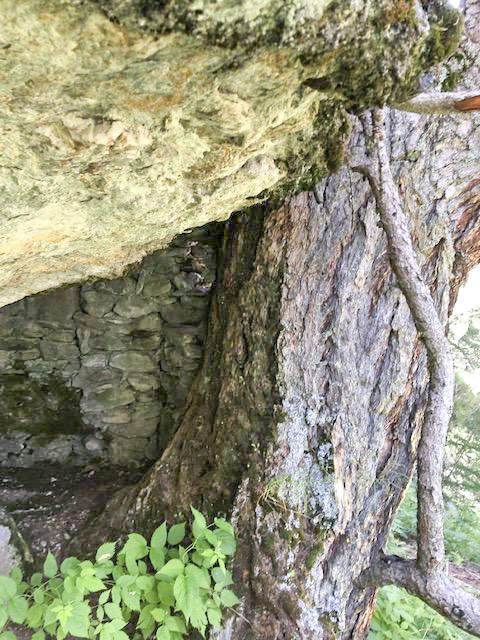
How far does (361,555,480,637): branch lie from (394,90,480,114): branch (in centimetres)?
171

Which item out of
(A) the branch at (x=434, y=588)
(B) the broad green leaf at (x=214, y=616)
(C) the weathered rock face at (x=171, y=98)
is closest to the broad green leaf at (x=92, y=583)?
(B) the broad green leaf at (x=214, y=616)

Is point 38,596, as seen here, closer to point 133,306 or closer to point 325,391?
point 325,391

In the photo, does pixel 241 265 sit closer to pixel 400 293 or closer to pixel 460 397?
pixel 400 293

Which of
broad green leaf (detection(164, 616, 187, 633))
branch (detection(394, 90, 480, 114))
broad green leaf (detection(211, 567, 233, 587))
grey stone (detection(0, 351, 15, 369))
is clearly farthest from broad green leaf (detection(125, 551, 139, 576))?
branch (detection(394, 90, 480, 114))

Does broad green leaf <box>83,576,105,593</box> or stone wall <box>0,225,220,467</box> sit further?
stone wall <box>0,225,220,467</box>

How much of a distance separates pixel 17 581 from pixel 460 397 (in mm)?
6430

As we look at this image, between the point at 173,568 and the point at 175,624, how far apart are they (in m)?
0.23

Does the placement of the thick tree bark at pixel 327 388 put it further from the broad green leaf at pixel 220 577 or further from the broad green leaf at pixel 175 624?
the broad green leaf at pixel 175 624

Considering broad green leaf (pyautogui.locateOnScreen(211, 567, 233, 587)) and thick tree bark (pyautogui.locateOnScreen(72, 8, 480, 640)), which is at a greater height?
thick tree bark (pyautogui.locateOnScreen(72, 8, 480, 640))

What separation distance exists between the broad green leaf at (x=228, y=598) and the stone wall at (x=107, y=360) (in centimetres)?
136

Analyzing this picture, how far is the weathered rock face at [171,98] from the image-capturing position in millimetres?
860

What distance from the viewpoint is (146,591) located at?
1.93m

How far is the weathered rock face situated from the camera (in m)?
0.86

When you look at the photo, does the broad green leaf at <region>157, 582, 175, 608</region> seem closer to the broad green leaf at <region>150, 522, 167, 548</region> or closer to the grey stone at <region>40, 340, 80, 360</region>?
the broad green leaf at <region>150, 522, 167, 548</region>
